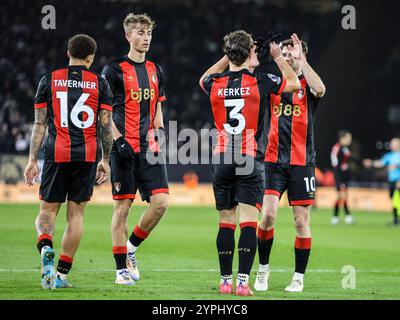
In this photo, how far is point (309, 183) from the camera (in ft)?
29.5

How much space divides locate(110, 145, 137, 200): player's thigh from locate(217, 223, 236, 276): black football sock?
3.92 feet

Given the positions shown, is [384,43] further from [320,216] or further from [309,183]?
[309,183]

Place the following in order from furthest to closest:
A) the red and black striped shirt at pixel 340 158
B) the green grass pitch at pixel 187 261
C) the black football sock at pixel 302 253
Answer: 1. the red and black striped shirt at pixel 340 158
2. the black football sock at pixel 302 253
3. the green grass pitch at pixel 187 261

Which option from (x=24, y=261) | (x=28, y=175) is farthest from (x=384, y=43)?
(x=28, y=175)

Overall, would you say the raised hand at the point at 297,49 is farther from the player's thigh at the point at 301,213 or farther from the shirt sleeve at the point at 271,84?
the player's thigh at the point at 301,213

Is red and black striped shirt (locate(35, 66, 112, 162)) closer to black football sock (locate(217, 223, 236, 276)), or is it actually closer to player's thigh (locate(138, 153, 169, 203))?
player's thigh (locate(138, 153, 169, 203))

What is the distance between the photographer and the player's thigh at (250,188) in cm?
821

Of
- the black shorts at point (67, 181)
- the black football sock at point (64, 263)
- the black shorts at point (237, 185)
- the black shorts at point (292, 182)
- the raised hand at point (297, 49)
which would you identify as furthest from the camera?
the black shorts at point (292, 182)

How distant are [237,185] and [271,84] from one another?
3.29 ft

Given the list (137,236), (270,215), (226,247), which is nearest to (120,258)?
(137,236)

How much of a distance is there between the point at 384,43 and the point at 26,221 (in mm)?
16361

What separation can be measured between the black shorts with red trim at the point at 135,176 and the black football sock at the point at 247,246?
1310mm

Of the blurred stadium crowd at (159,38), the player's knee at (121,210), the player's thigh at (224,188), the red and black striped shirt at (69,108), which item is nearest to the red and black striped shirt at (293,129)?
the player's thigh at (224,188)

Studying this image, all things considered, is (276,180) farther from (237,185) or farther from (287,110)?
(237,185)
